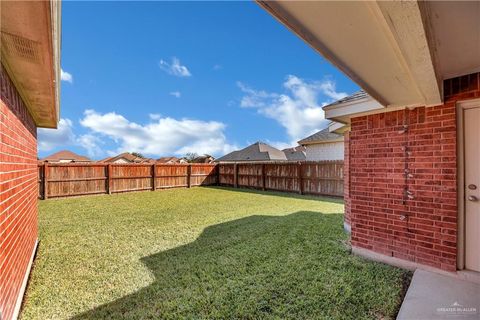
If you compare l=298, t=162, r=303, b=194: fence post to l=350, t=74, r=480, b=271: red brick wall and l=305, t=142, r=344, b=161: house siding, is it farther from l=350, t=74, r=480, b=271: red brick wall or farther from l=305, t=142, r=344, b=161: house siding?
l=350, t=74, r=480, b=271: red brick wall

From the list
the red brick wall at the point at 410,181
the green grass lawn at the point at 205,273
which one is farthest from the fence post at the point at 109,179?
the red brick wall at the point at 410,181

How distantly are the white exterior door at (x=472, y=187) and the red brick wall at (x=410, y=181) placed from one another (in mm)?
153

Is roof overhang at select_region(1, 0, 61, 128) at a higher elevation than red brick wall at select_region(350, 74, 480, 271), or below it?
higher

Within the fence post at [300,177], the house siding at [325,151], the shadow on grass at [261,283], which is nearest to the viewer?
the shadow on grass at [261,283]

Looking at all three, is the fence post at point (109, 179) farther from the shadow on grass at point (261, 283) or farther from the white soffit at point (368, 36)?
the white soffit at point (368, 36)

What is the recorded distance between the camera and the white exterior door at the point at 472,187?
9.00 ft

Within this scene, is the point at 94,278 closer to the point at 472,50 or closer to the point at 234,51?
the point at 472,50

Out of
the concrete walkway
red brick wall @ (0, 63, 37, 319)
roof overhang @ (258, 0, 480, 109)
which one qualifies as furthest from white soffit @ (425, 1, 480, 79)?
red brick wall @ (0, 63, 37, 319)

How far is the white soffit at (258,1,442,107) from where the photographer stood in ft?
4.26

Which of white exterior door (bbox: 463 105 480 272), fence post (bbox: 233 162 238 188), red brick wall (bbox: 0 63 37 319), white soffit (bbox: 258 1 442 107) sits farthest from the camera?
fence post (bbox: 233 162 238 188)

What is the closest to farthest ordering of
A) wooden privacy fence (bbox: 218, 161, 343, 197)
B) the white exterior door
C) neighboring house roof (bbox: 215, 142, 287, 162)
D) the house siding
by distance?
the white exterior door < wooden privacy fence (bbox: 218, 161, 343, 197) < the house siding < neighboring house roof (bbox: 215, 142, 287, 162)

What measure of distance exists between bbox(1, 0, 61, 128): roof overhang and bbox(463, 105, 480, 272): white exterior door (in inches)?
162

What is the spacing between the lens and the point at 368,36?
1.62 m

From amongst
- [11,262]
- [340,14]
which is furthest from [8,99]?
[340,14]
